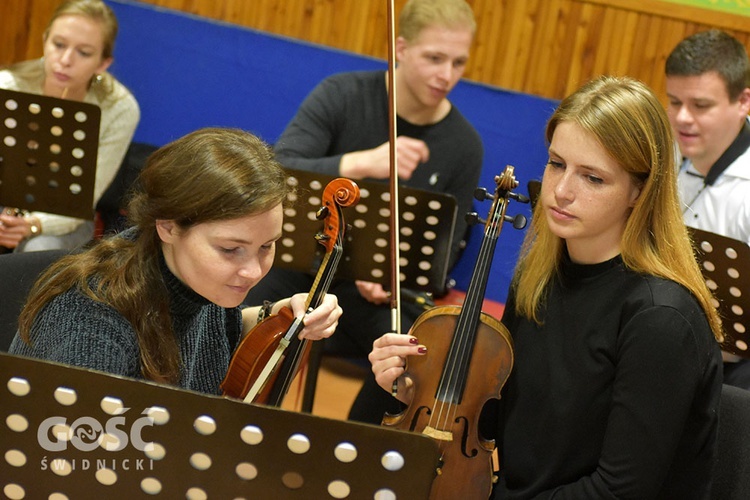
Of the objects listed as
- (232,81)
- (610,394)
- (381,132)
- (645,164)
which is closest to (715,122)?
(381,132)

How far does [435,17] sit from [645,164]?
1.50 meters

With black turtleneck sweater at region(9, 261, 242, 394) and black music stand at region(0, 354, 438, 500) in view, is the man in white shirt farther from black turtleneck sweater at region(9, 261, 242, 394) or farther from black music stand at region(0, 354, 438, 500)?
black music stand at region(0, 354, 438, 500)

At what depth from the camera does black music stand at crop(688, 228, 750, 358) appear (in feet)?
6.79

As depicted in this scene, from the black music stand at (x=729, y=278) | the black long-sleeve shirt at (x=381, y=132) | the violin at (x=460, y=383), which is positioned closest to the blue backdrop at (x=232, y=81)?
the black long-sleeve shirt at (x=381, y=132)

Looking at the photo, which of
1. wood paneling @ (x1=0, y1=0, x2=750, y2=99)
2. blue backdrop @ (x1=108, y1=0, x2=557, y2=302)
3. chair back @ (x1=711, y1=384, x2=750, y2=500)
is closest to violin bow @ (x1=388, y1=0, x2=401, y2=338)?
chair back @ (x1=711, y1=384, x2=750, y2=500)

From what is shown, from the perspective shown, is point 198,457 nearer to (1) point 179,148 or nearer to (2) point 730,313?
(1) point 179,148

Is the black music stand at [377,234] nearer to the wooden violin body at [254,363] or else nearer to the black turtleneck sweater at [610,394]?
the black turtleneck sweater at [610,394]

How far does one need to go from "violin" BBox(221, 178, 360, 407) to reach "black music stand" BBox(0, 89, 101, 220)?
33.9 inches

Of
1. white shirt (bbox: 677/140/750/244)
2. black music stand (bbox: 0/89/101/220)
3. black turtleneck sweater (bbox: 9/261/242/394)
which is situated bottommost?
black turtleneck sweater (bbox: 9/261/242/394)

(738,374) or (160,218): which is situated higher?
(160,218)

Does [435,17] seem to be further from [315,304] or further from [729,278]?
[315,304]

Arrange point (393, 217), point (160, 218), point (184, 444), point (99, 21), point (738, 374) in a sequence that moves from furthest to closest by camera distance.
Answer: point (99, 21) → point (738, 374) → point (393, 217) → point (160, 218) → point (184, 444)

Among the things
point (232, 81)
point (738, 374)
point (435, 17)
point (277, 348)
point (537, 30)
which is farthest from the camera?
point (232, 81)

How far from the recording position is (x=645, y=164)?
158 cm
